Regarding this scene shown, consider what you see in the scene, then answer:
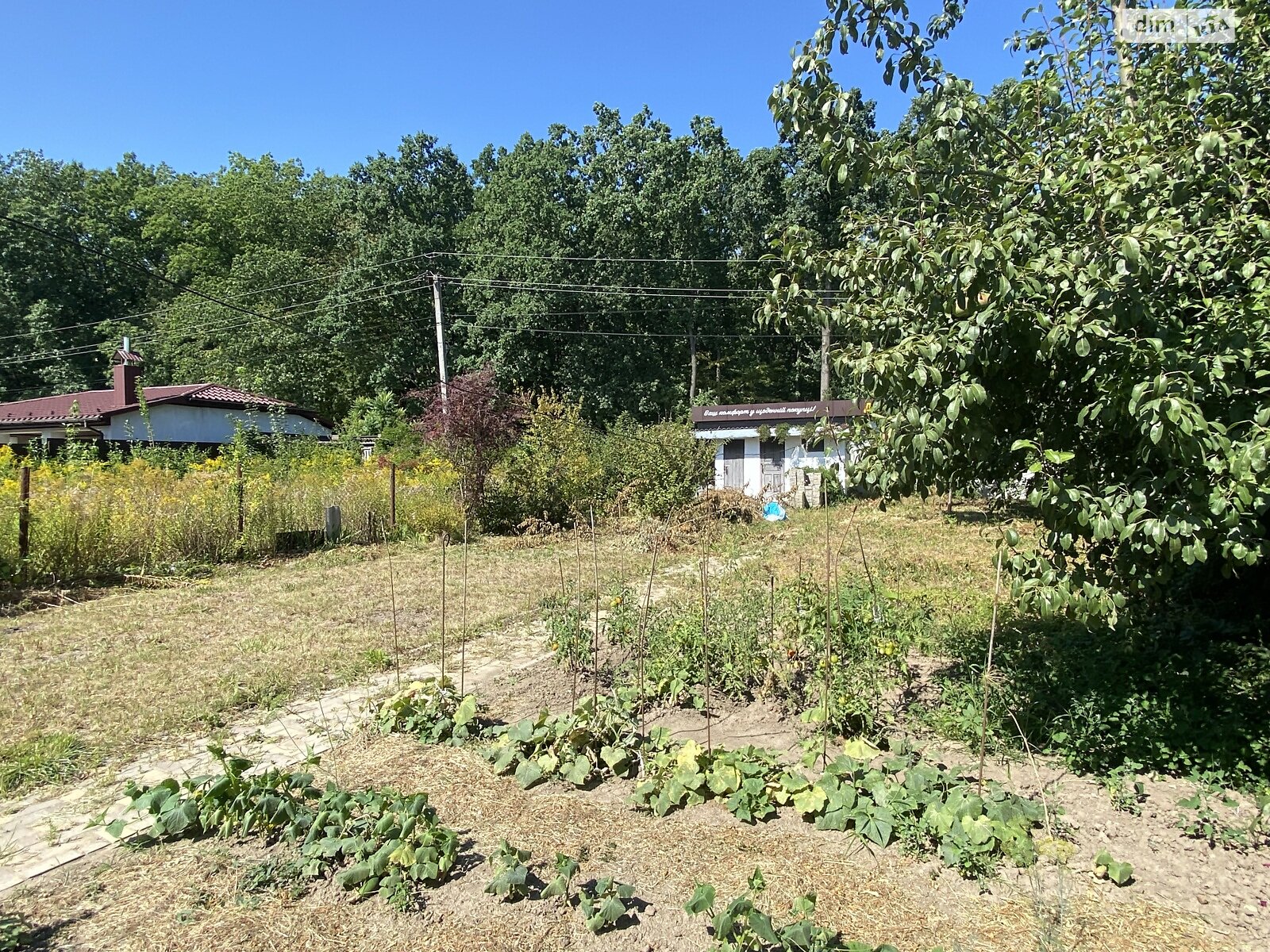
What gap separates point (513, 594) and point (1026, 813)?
625 cm

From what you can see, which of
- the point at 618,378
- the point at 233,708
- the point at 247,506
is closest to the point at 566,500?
the point at 247,506

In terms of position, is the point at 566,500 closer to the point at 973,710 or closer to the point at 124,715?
the point at 124,715

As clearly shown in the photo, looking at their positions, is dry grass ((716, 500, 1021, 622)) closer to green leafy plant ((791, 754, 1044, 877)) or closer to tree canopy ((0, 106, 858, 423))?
green leafy plant ((791, 754, 1044, 877))

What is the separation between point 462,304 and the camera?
31531 millimetres

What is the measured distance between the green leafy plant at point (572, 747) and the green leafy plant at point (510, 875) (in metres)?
0.82

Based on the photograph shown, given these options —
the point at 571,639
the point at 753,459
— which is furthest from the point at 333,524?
the point at 753,459

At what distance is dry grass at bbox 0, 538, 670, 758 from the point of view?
186 inches

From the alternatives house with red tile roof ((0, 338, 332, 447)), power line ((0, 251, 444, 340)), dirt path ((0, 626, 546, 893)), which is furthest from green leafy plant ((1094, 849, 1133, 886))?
power line ((0, 251, 444, 340))

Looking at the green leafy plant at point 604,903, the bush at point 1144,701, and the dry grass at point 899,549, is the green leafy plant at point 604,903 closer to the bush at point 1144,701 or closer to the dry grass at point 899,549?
the bush at point 1144,701

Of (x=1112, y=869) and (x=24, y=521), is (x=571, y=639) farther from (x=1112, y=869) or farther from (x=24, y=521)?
(x=24, y=521)

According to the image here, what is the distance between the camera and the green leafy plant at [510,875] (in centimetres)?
261

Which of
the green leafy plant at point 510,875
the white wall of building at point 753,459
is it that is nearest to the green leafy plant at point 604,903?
the green leafy plant at point 510,875

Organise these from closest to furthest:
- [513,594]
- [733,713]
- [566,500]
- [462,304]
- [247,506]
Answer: [733,713] < [513,594] < [247,506] < [566,500] < [462,304]

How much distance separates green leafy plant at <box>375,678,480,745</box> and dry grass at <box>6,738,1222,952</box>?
2.92ft
